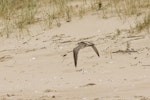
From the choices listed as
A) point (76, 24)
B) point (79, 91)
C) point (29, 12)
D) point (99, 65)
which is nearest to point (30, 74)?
point (99, 65)

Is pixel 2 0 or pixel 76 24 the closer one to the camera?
pixel 76 24

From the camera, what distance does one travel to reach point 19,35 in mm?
8133

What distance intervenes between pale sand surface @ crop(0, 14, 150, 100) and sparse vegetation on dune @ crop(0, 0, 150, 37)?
22 centimetres

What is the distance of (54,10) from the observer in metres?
8.82

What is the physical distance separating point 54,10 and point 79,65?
115 inches

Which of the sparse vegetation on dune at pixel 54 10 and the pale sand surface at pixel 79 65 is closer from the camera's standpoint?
the pale sand surface at pixel 79 65

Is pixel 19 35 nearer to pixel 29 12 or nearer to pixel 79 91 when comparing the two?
pixel 29 12

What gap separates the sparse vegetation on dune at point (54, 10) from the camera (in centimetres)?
798

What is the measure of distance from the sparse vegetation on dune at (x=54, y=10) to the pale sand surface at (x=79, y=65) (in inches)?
8.8

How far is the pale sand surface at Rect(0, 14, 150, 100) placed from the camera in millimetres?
4922

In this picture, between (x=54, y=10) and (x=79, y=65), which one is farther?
(x=54, y=10)

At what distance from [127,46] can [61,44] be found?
1143 millimetres

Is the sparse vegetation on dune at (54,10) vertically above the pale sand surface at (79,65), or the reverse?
the sparse vegetation on dune at (54,10)

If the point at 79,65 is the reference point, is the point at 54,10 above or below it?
above
